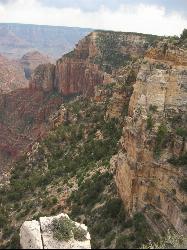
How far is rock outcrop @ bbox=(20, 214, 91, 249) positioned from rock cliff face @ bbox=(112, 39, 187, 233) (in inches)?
331

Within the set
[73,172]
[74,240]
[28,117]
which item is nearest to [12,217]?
[73,172]

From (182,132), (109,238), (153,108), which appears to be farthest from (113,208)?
(182,132)

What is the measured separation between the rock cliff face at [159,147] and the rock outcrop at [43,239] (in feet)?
27.6

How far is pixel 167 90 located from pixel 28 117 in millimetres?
93534

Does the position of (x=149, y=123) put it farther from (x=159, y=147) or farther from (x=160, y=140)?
(x=159, y=147)

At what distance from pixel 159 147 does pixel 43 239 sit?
1189 cm

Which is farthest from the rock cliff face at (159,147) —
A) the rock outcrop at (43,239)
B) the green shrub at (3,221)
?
the green shrub at (3,221)

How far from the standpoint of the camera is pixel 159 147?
2792 centimetres

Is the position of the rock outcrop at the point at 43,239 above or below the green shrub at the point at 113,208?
above

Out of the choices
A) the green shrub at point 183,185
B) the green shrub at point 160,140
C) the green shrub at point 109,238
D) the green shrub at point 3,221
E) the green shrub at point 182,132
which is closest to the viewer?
the green shrub at point 183,185

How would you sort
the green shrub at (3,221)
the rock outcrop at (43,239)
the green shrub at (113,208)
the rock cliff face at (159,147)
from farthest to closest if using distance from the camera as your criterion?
the green shrub at (3,221) < the green shrub at (113,208) < the rock cliff face at (159,147) < the rock outcrop at (43,239)

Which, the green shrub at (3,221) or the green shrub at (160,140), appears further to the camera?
the green shrub at (3,221)

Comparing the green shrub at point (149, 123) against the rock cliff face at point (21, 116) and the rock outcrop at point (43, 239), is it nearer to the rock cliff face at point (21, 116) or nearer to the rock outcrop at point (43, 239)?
the rock outcrop at point (43, 239)

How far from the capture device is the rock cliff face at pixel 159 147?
26688 mm
